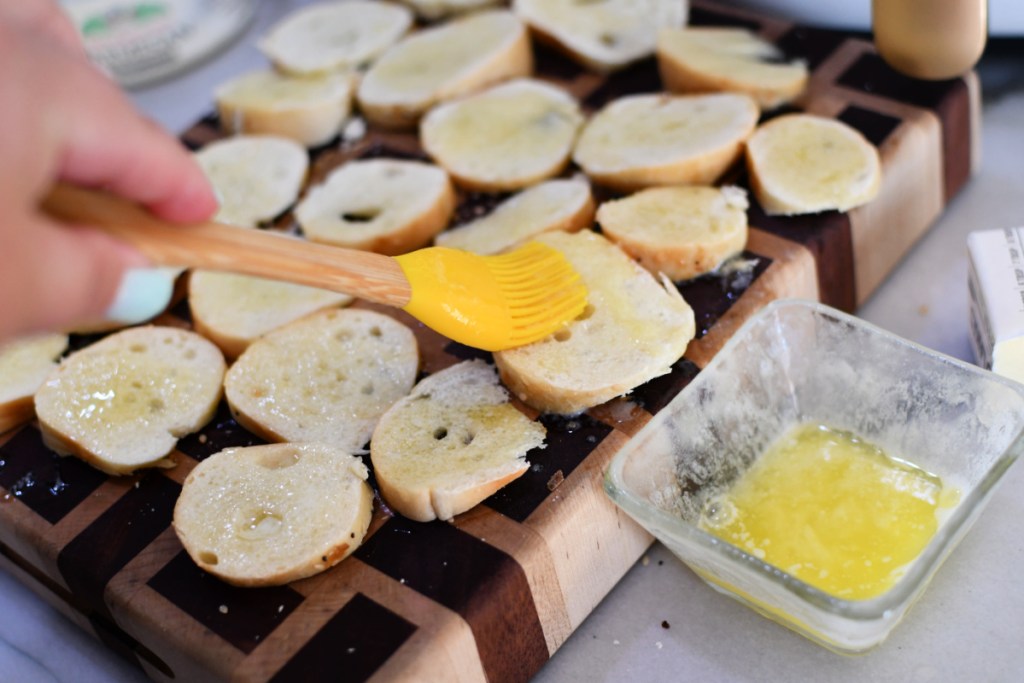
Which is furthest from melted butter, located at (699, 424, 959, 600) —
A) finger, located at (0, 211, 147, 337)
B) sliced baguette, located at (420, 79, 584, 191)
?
finger, located at (0, 211, 147, 337)

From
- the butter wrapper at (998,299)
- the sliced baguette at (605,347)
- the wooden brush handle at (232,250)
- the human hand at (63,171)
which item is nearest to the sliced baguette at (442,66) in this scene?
the sliced baguette at (605,347)

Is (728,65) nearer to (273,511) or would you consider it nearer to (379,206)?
(379,206)

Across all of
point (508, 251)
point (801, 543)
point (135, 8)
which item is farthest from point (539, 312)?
point (135, 8)

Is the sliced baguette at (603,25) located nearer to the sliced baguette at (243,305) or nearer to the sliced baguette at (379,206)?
the sliced baguette at (379,206)

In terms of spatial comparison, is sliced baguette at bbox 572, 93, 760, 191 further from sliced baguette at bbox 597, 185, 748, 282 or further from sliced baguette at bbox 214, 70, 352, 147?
sliced baguette at bbox 214, 70, 352, 147

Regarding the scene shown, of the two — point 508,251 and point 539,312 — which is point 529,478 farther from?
point 508,251
